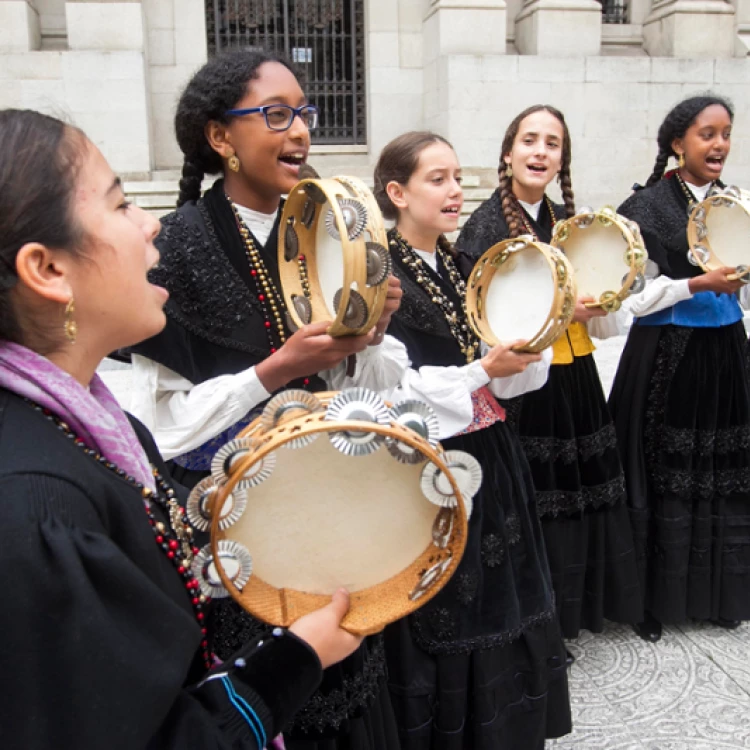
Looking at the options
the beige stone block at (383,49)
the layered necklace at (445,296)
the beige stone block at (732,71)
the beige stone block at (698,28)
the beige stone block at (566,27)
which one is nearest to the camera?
the layered necklace at (445,296)

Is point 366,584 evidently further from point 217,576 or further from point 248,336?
point 248,336

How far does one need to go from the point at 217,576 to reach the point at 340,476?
0.24m

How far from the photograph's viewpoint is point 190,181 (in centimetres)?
203

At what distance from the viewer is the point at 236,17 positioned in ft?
30.0

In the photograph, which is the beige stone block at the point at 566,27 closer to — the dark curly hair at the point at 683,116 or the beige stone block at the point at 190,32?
the beige stone block at the point at 190,32

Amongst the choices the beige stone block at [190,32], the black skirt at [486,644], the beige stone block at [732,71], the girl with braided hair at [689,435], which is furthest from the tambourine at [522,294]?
the beige stone block at [732,71]

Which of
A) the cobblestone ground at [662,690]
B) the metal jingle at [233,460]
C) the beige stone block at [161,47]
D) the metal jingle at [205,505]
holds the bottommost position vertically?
the cobblestone ground at [662,690]

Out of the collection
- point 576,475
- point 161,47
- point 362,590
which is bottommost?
point 576,475

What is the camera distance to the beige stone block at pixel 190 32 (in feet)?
28.5

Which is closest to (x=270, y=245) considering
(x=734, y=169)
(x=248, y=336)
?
(x=248, y=336)

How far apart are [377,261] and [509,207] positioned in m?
1.72

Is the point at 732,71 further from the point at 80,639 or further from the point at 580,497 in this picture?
the point at 80,639

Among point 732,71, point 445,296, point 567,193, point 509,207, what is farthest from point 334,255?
point 732,71

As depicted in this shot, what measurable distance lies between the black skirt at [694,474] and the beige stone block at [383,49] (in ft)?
22.9
